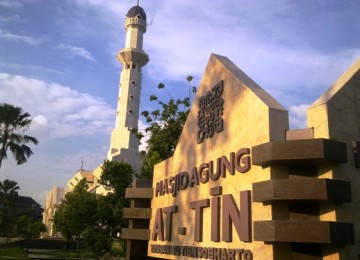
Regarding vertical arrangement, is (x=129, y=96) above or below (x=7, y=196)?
above

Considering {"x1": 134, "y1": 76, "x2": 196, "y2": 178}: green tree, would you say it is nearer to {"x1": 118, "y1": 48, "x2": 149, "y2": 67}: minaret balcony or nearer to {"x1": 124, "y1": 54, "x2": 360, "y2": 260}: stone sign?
{"x1": 124, "y1": 54, "x2": 360, "y2": 260}: stone sign

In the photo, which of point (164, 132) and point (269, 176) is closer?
point (269, 176)

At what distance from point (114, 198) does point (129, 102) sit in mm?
34995

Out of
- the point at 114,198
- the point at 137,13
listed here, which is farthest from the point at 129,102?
the point at 114,198

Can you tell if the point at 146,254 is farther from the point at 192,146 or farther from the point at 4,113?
the point at 4,113

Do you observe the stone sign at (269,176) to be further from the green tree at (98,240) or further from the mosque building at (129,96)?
the mosque building at (129,96)

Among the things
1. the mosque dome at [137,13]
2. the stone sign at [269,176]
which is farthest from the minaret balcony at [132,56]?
the stone sign at [269,176]

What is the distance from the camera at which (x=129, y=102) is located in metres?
63.9

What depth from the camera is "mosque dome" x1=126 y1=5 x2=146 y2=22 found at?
224 ft

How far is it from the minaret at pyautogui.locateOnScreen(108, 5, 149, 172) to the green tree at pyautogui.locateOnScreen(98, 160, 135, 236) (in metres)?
28.9

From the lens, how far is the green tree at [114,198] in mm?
29734

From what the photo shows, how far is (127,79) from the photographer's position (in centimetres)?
6456

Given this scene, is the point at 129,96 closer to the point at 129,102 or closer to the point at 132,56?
the point at 129,102

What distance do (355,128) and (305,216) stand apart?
292 centimetres
